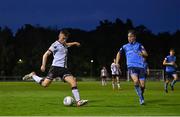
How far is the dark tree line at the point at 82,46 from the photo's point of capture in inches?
5103

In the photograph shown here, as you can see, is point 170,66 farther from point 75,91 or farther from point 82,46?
point 82,46

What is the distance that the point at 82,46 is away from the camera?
142m

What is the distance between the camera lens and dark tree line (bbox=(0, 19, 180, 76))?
129625 millimetres

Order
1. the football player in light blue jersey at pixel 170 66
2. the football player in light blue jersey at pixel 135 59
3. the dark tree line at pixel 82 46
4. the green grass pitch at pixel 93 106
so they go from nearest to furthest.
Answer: the green grass pitch at pixel 93 106
the football player in light blue jersey at pixel 135 59
the football player in light blue jersey at pixel 170 66
the dark tree line at pixel 82 46

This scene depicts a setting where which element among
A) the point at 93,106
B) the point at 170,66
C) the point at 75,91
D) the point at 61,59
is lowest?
the point at 93,106

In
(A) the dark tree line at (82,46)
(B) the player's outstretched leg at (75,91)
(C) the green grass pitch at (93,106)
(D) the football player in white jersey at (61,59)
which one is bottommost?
(C) the green grass pitch at (93,106)

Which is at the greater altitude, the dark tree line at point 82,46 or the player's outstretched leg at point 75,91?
the dark tree line at point 82,46

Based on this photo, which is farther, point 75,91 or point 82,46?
point 82,46

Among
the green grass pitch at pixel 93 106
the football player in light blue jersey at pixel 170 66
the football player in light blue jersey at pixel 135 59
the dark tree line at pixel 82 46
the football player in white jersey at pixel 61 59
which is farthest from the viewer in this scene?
the dark tree line at pixel 82 46

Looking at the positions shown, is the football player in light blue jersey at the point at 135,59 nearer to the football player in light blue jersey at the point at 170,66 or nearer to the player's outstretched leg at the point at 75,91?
the player's outstretched leg at the point at 75,91

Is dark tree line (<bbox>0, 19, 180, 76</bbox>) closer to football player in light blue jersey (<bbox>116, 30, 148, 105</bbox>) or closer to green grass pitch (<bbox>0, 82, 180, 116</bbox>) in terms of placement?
green grass pitch (<bbox>0, 82, 180, 116</bbox>)

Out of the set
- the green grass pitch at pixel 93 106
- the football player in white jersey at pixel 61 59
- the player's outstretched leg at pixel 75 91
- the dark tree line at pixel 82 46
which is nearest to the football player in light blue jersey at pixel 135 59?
the green grass pitch at pixel 93 106

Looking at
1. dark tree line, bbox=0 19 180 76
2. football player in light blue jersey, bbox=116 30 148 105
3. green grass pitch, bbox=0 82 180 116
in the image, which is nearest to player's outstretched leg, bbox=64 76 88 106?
green grass pitch, bbox=0 82 180 116

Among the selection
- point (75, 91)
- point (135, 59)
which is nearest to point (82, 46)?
point (135, 59)
